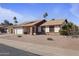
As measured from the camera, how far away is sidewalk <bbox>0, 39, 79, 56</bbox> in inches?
828

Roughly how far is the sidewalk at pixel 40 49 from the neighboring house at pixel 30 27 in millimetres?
494

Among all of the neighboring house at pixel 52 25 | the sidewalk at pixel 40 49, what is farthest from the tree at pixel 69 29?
the sidewalk at pixel 40 49

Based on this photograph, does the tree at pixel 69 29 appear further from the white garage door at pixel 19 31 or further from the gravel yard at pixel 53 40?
the white garage door at pixel 19 31

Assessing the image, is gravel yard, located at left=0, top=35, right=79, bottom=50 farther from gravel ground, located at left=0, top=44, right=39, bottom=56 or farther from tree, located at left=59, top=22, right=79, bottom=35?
gravel ground, located at left=0, top=44, right=39, bottom=56

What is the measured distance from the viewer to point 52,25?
850 inches

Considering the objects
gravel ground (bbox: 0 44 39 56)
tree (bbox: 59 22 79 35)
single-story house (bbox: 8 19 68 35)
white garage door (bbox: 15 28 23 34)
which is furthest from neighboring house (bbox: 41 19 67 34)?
gravel ground (bbox: 0 44 39 56)

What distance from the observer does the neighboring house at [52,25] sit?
21328 millimetres

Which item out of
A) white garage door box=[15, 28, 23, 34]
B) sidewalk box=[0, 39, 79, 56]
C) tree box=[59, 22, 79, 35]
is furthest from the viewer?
white garage door box=[15, 28, 23, 34]

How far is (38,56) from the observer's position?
68.3ft

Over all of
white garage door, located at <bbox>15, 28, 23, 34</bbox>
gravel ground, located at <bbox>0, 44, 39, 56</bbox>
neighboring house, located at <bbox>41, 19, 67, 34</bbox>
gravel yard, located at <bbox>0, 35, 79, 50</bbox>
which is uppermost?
neighboring house, located at <bbox>41, 19, 67, 34</bbox>

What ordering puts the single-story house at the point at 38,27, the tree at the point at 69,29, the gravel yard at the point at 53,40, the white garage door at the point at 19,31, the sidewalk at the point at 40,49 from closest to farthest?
the sidewalk at the point at 40,49 < the tree at the point at 69,29 < the gravel yard at the point at 53,40 < the single-story house at the point at 38,27 < the white garage door at the point at 19,31

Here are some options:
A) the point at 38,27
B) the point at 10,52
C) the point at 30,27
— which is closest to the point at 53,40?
the point at 38,27

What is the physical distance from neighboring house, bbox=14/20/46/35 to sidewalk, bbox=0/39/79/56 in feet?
1.62

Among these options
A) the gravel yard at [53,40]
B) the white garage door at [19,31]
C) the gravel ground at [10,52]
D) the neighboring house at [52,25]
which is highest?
the neighboring house at [52,25]
